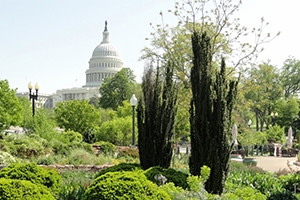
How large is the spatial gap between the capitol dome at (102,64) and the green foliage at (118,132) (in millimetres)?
82869

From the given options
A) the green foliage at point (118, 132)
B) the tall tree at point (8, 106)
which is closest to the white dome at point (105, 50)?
the green foliage at point (118, 132)

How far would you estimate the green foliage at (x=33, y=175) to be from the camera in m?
8.02

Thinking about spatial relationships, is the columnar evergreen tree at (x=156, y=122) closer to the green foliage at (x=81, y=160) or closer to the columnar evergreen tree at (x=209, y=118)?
the columnar evergreen tree at (x=209, y=118)

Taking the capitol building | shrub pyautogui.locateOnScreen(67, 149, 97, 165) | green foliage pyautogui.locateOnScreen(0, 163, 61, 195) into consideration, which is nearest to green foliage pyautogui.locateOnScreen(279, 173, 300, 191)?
green foliage pyautogui.locateOnScreen(0, 163, 61, 195)

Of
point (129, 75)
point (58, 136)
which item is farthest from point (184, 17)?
point (129, 75)

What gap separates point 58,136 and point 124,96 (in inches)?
1784

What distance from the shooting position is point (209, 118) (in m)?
9.05

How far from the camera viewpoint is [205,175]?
747 centimetres

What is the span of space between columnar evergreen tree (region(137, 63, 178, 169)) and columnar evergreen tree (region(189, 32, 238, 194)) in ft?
4.14

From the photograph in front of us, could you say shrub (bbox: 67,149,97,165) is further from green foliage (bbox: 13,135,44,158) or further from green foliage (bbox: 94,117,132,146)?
green foliage (bbox: 94,117,132,146)

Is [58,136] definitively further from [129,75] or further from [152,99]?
[129,75]

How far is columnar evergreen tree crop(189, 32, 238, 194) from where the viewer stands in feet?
29.1

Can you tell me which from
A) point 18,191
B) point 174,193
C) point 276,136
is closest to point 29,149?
point 18,191

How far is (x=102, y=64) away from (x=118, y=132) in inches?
3422
